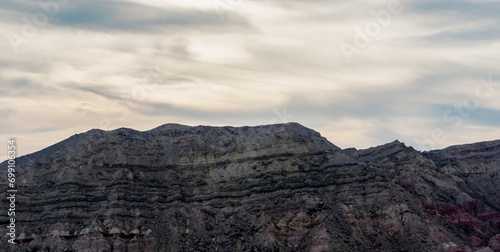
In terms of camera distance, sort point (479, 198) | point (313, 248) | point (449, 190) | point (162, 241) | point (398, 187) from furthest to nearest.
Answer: point (479, 198) → point (449, 190) → point (398, 187) → point (162, 241) → point (313, 248)

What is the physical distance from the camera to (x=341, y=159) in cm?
9238

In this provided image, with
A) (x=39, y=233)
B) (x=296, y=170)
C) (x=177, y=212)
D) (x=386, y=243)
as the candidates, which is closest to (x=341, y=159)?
(x=296, y=170)

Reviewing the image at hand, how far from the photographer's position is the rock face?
80.8 meters

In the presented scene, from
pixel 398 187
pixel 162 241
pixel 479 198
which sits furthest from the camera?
pixel 479 198

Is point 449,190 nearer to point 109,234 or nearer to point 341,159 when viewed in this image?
point 341,159

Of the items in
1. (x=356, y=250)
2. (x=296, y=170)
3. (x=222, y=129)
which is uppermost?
(x=222, y=129)

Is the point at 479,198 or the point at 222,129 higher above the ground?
the point at 222,129

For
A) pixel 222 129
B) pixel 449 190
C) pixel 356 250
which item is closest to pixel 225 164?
pixel 222 129

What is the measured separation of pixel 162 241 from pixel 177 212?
570 cm

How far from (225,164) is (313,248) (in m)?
22.5

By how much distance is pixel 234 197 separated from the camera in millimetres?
87938

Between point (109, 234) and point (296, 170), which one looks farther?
point (296, 170)

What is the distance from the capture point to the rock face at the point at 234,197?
3179 inches

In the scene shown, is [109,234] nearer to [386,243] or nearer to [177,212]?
[177,212]
